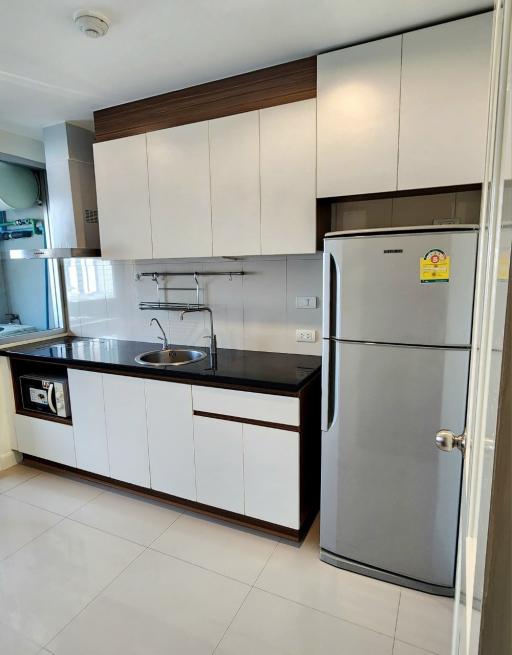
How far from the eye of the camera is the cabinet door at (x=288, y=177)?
1906 mm

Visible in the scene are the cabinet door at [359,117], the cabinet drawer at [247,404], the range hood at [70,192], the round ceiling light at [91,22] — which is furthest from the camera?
the range hood at [70,192]

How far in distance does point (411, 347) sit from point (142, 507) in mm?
1884

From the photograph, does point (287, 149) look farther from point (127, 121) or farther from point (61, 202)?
point (61, 202)

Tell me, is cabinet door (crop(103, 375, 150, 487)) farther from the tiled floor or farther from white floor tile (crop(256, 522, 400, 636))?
white floor tile (crop(256, 522, 400, 636))

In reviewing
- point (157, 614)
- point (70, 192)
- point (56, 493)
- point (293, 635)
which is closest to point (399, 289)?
point (293, 635)

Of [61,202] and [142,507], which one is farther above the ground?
[61,202]

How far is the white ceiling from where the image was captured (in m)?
1.52

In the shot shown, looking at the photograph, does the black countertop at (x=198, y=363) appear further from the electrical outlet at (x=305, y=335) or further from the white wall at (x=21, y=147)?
the white wall at (x=21, y=147)

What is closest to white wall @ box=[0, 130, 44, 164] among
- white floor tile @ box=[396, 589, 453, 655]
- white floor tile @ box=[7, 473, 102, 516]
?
white floor tile @ box=[7, 473, 102, 516]

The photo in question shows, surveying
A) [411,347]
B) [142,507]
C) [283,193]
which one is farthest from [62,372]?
[411,347]

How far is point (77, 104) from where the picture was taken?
236 centimetres

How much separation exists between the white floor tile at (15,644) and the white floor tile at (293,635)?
0.74 meters

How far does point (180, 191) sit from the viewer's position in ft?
7.43

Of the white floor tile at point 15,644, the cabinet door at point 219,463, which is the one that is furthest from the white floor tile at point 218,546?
the white floor tile at point 15,644
